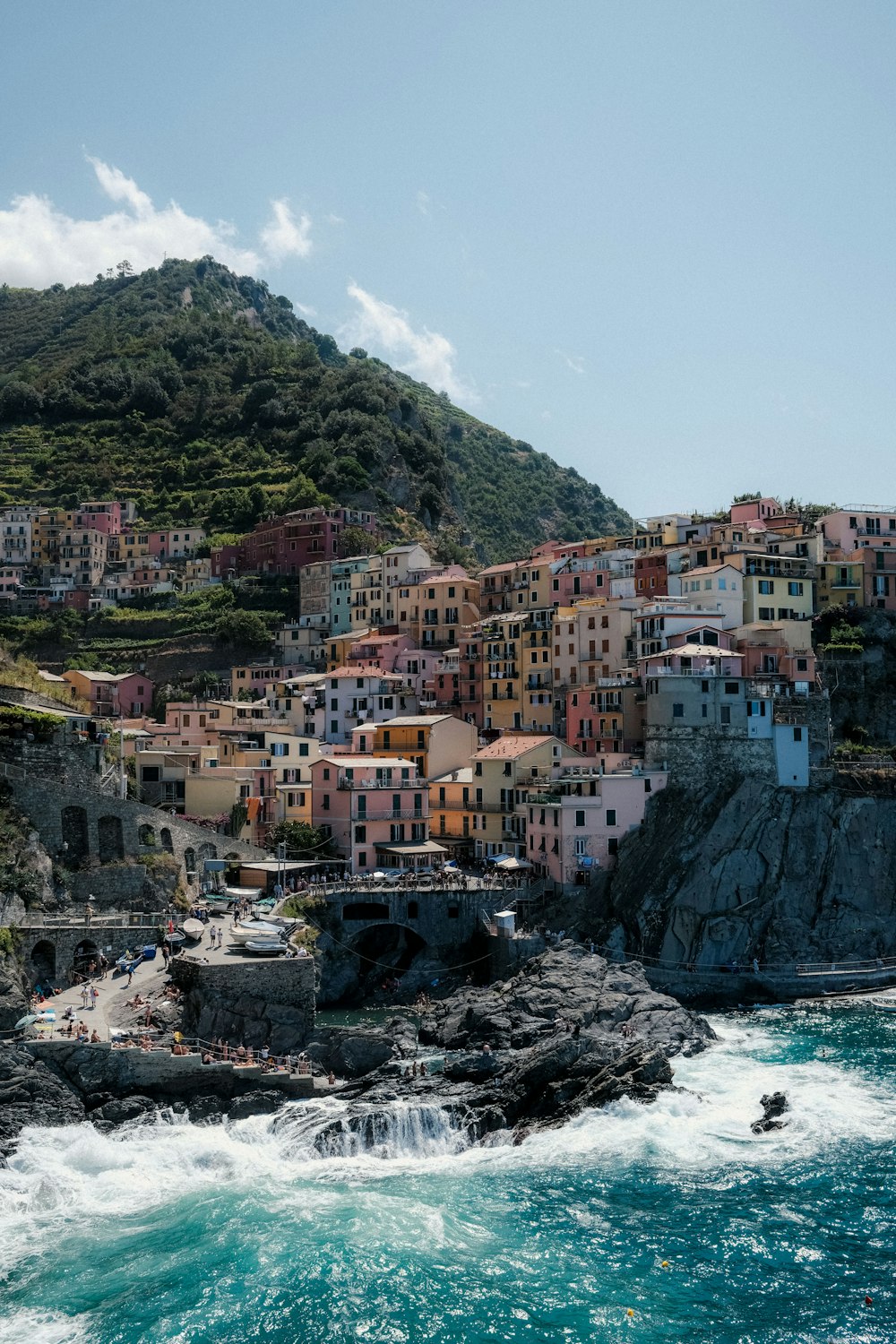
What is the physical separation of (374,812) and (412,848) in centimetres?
301

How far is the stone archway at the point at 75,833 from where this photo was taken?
54281 millimetres

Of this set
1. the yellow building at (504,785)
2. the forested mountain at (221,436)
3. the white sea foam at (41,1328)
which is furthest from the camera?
the forested mountain at (221,436)

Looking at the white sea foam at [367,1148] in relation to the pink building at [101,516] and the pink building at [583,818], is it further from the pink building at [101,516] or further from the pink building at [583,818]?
the pink building at [101,516]

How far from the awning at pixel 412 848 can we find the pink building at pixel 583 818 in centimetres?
484

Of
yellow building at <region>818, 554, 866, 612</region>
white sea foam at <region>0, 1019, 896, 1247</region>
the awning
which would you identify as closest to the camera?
white sea foam at <region>0, 1019, 896, 1247</region>

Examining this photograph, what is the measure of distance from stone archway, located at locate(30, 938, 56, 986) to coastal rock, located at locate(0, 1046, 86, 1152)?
286 inches

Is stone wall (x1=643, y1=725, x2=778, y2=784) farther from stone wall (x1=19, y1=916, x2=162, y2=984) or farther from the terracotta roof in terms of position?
stone wall (x1=19, y1=916, x2=162, y2=984)

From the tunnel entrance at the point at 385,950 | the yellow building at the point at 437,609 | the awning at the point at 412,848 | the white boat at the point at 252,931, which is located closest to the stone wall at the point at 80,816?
the white boat at the point at 252,931

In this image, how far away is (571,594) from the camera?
9006cm

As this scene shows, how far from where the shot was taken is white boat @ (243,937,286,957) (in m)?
48.0

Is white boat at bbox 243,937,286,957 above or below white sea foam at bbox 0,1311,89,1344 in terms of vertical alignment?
above

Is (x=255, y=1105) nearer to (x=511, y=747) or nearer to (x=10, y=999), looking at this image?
(x=10, y=999)

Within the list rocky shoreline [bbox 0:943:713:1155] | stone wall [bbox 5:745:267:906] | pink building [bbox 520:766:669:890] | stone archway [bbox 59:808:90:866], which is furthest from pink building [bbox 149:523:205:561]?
rocky shoreline [bbox 0:943:713:1155]

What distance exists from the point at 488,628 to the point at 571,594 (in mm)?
5997
